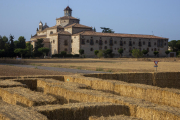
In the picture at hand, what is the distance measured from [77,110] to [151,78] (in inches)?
401

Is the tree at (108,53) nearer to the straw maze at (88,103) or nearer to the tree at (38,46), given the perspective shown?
the tree at (38,46)

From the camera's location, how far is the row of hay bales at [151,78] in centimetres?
1445

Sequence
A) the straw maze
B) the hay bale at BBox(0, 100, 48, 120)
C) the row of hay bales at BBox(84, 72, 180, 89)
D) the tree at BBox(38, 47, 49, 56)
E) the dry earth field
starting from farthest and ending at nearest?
the tree at BBox(38, 47, 49, 56), the dry earth field, the row of hay bales at BBox(84, 72, 180, 89), the straw maze, the hay bale at BBox(0, 100, 48, 120)

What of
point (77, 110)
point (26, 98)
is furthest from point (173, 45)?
point (77, 110)

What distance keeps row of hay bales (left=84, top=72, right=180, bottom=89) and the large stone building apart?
64.1 metres

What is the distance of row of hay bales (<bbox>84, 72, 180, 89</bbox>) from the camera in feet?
47.4

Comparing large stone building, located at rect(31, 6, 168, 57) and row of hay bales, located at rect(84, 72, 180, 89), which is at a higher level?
large stone building, located at rect(31, 6, 168, 57)

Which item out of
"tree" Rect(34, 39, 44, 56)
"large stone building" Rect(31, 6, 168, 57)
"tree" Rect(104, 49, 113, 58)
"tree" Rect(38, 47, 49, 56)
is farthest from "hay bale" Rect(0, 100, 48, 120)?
"large stone building" Rect(31, 6, 168, 57)

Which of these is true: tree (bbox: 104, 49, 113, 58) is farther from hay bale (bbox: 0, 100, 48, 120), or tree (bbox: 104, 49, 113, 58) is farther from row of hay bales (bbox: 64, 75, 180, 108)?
hay bale (bbox: 0, 100, 48, 120)

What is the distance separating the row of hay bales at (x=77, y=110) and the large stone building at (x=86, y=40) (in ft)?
241

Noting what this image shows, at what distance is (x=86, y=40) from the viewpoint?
3184 inches

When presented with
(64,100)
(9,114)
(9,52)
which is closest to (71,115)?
(9,114)

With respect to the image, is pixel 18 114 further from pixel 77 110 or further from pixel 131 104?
pixel 131 104

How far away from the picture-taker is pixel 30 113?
204 inches
